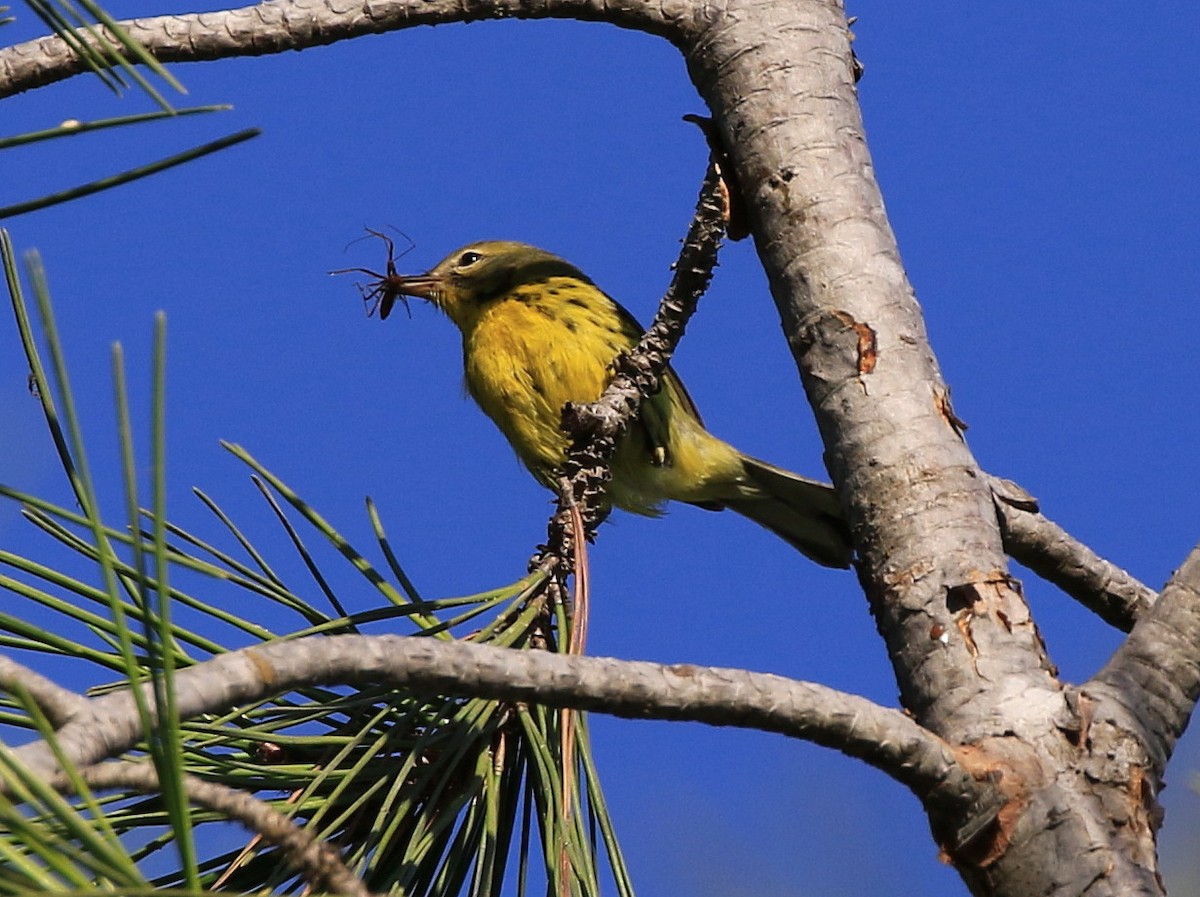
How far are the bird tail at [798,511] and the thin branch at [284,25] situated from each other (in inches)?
136

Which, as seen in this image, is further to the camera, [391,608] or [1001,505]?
[1001,505]

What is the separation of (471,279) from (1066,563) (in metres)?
3.99

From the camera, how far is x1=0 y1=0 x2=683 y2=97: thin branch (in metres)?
2.75

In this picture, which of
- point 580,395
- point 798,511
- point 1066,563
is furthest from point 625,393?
point 798,511

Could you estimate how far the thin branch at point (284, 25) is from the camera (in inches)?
108

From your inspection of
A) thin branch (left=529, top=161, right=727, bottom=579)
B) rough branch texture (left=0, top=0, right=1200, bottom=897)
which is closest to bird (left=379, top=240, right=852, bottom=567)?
thin branch (left=529, top=161, right=727, bottom=579)

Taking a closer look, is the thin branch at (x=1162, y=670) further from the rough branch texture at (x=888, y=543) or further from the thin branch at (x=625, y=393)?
the thin branch at (x=625, y=393)

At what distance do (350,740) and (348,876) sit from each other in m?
1.18

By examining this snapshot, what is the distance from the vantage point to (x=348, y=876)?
140 cm

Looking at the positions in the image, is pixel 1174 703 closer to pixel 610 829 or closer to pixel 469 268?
pixel 610 829

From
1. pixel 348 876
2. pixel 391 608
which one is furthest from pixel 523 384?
pixel 348 876

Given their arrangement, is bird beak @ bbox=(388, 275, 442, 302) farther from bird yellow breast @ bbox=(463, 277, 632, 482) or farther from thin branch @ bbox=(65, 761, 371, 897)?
thin branch @ bbox=(65, 761, 371, 897)

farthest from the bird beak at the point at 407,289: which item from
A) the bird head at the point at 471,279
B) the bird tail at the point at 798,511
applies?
the bird tail at the point at 798,511

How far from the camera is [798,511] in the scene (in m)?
6.69
